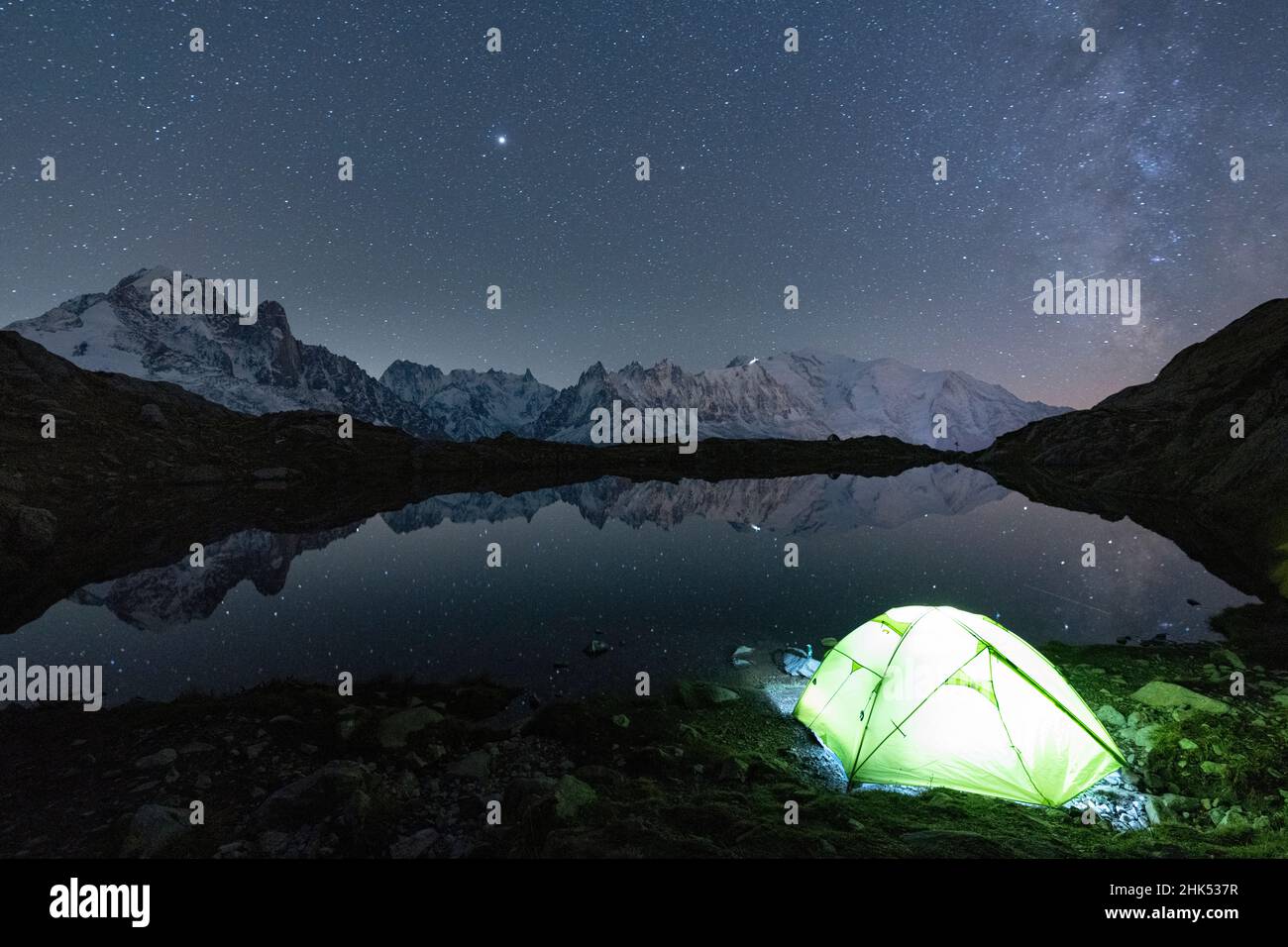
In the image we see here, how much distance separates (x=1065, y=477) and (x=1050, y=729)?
329ft

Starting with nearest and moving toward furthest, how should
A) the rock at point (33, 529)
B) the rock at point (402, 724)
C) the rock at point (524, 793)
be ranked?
the rock at point (524, 793), the rock at point (402, 724), the rock at point (33, 529)

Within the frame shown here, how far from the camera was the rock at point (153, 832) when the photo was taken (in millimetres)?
6595

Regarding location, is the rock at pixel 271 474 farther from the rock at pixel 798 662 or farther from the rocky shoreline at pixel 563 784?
the rock at pixel 798 662

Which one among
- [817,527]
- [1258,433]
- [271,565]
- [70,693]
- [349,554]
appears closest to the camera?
[70,693]

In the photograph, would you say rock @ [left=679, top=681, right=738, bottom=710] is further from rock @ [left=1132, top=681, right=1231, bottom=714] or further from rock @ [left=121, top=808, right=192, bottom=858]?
rock @ [left=121, top=808, right=192, bottom=858]

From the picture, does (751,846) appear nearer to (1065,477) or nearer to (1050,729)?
(1050,729)

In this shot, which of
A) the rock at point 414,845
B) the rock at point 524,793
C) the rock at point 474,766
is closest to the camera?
the rock at point 414,845

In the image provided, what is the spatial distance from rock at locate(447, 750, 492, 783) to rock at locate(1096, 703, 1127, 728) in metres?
10.9

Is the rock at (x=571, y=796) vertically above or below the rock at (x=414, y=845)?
above

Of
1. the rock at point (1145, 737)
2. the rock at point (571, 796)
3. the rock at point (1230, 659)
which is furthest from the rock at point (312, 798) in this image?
the rock at point (1230, 659)

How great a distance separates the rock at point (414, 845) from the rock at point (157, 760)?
5.12 metres

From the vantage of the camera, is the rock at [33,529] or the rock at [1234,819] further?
the rock at [33,529]
